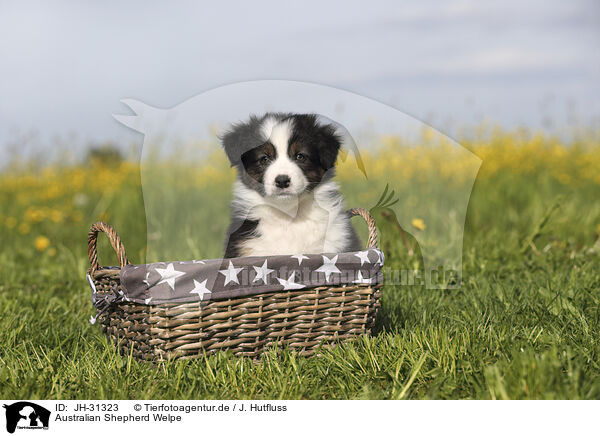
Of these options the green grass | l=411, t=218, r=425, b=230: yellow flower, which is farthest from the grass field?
l=411, t=218, r=425, b=230: yellow flower

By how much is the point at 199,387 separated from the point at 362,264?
37.9 inches

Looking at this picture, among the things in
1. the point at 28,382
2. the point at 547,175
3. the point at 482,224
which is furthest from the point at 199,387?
the point at 547,175

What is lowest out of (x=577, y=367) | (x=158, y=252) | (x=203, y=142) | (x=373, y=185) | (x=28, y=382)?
(x=28, y=382)

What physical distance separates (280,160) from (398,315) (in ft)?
4.11

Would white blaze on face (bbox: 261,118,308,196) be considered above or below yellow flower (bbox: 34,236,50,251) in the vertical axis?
above

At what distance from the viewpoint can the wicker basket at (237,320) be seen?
8.28ft

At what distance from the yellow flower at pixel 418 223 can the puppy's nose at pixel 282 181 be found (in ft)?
2.77

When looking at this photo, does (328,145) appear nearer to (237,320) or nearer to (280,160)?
(280,160)

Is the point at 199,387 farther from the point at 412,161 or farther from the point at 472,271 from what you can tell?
the point at 472,271

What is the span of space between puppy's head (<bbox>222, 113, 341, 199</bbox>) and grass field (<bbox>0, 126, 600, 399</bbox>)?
0.63ft

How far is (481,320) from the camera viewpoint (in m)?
3.01

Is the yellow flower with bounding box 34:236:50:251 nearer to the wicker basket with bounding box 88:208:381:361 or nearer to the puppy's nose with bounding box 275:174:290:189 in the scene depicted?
the wicker basket with bounding box 88:208:381:361

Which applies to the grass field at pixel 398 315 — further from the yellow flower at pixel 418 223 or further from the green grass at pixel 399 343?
the yellow flower at pixel 418 223

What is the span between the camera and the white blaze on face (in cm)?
265
